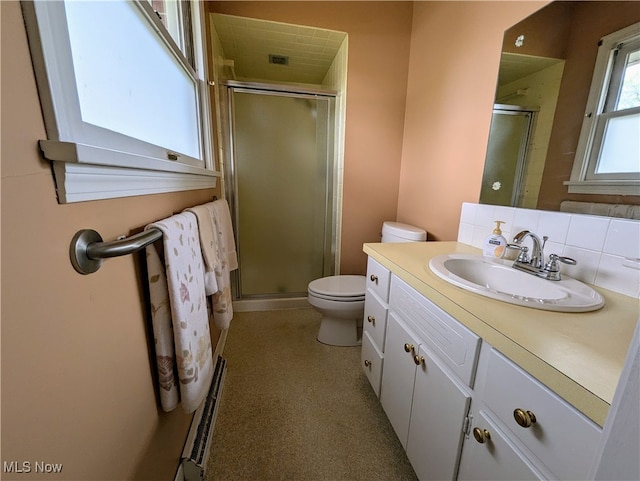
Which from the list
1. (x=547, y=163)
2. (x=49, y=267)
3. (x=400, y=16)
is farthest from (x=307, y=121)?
(x=49, y=267)

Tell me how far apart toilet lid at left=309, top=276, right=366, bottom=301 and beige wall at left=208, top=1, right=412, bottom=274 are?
13.4 inches

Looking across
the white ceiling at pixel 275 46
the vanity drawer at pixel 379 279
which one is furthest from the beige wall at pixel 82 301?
the white ceiling at pixel 275 46

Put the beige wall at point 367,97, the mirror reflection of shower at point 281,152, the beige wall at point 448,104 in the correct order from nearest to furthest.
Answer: the beige wall at point 448,104
the beige wall at point 367,97
the mirror reflection of shower at point 281,152

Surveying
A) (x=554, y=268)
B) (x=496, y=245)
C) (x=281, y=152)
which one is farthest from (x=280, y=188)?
(x=554, y=268)

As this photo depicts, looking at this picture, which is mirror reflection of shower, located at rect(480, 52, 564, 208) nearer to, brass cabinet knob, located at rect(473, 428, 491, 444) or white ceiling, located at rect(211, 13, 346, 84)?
brass cabinet knob, located at rect(473, 428, 491, 444)

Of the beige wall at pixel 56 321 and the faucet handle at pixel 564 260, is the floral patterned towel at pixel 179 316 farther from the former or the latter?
the faucet handle at pixel 564 260

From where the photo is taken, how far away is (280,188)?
218 cm

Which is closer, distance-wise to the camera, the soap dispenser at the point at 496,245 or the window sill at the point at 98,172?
the window sill at the point at 98,172

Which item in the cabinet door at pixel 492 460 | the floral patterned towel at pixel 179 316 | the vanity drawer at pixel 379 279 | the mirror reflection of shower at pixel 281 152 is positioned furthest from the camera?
the mirror reflection of shower at pixel 281 152

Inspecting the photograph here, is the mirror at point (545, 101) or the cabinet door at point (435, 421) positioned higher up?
the mirror at point (545, 101)

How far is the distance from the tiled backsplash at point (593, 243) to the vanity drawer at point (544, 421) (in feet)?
1.78

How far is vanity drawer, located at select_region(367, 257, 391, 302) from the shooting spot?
1106mm

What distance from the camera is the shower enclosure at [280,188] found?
202 centimetres

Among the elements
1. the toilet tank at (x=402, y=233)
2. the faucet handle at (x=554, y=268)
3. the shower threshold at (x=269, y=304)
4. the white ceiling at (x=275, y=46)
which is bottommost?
the shower threshold at (x=269, y=304)
